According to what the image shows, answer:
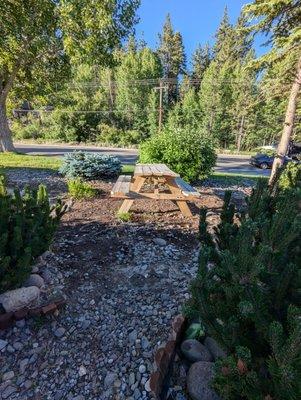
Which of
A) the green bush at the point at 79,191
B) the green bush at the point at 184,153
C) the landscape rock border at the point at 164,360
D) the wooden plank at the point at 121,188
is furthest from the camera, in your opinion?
the green bush at the point at 184,153

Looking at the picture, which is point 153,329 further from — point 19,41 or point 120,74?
point 120,74

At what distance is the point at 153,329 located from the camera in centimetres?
260

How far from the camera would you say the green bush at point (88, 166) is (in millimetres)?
7871

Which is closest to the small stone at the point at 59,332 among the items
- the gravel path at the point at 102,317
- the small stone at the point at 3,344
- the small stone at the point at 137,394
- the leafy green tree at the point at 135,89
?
the gravel path at the point at 102,317

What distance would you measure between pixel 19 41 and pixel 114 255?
10.4 m

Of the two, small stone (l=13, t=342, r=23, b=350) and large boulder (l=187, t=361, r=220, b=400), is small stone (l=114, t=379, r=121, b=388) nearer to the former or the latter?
large boulder (l=187, t=361, r=220, b=400)

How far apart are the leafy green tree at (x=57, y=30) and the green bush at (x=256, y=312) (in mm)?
10522

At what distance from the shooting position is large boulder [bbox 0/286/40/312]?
2.57 meters

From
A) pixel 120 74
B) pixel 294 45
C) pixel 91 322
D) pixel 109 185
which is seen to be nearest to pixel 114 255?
pixel 91 322

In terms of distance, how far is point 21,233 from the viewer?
2793 millimetres

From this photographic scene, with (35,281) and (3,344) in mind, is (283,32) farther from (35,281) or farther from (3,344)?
(3,344)

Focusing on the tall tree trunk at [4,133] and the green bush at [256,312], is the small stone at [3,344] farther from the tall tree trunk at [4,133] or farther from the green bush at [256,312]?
the tall tree trunk at [4,133]

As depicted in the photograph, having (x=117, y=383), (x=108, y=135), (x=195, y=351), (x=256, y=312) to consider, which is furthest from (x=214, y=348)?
(x=108, y=135)

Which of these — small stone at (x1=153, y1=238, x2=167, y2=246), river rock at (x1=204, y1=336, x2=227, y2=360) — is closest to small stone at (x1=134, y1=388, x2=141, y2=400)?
river rock at (x1=204, y1=336, x2=227, y2=360)
